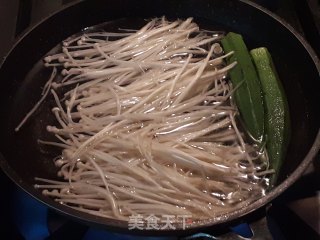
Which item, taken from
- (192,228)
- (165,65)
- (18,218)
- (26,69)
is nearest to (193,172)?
(192,228)

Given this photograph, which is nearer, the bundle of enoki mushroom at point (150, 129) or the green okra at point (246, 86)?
the bundle of enoki mushroom at point (150, 129)

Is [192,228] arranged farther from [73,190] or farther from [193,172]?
[73,190]

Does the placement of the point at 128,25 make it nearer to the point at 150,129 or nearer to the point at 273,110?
the point at 150,129

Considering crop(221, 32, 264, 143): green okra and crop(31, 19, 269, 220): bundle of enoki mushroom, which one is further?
crop(221, 32, 264, 143): green okra

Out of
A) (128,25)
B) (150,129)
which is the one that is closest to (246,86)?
(150,129)

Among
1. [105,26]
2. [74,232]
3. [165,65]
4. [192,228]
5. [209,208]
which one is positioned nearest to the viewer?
[192,228]
